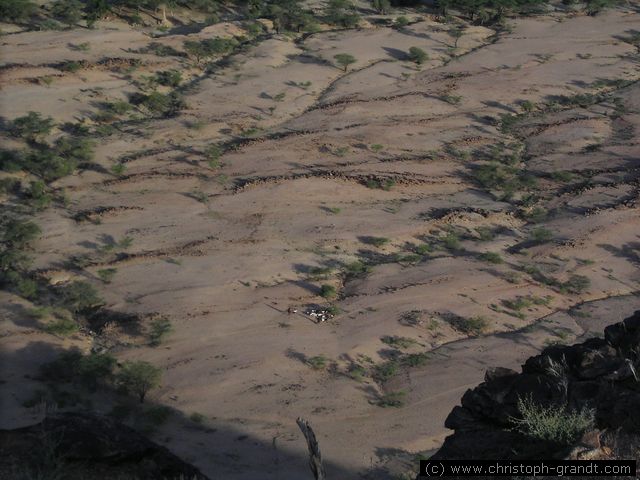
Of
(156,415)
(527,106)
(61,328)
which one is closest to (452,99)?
(527,106)

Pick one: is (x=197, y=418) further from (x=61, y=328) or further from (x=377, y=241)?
(x=377, y=241)

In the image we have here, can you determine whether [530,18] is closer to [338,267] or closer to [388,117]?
[388,117]

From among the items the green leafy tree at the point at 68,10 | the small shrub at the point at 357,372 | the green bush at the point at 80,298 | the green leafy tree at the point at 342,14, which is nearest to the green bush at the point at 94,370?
the green bush at the point at 80,298

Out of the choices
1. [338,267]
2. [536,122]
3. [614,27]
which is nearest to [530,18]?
[614,27]

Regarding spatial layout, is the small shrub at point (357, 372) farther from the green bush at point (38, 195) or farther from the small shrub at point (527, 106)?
the small shrub at point (527, 106)

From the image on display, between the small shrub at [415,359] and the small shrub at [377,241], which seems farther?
the small shrub at [377,241]

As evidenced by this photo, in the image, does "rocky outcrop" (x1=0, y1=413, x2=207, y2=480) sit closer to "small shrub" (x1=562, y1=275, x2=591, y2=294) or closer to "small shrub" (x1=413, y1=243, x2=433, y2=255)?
"small shrub" (x1=413, y1=243, x2=433, y2=255)
